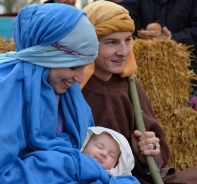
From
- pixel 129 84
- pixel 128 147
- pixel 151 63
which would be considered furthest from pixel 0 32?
pixel 128 147

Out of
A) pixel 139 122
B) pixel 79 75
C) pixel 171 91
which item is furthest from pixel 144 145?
Answer: pixel 171 91

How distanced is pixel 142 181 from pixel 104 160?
21.9 inches

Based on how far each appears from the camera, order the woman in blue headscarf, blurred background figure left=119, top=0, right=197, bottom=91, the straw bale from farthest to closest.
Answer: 1. blurred background figure left=119, top=0, right=197, bottom=91
2. the straw bale
3. the woman in blue headscarf

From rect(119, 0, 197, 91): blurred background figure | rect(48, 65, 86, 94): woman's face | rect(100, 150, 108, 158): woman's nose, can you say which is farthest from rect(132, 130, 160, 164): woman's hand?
rect(119, 0, 197, 91): blurred background figure

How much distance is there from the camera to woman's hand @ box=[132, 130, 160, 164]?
3.50 meters

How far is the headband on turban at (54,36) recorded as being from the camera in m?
2.89

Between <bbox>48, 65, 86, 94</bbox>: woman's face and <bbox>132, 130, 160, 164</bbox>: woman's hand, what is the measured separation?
68 centimetres

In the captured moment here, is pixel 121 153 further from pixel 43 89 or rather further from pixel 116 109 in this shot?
pixel 43 89

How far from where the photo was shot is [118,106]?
12.1ft

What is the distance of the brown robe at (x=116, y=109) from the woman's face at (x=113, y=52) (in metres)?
0.14

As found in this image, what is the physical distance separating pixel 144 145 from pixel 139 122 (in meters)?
0.18

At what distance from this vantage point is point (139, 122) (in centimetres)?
363

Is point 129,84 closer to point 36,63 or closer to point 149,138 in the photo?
point 149,138

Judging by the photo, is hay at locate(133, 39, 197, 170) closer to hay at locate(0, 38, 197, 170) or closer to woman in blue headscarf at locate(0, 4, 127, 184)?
hay at locate(0, 38, 197, 170)
